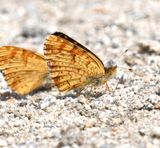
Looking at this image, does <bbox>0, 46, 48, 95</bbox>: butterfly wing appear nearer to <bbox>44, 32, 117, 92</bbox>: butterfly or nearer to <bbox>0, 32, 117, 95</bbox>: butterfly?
<bbox>0, 32, 117, 95</bbox>: butterfly

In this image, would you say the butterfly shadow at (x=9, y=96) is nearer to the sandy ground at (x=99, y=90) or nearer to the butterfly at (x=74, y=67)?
the sandy ground at (x=99, y=90)

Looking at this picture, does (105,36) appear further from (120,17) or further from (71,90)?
(71,90)

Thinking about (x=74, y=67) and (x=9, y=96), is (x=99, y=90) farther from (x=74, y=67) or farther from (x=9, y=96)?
(x=9, y=96)

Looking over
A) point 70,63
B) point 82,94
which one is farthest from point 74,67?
point 82,94

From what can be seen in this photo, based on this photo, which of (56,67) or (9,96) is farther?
(9,96)

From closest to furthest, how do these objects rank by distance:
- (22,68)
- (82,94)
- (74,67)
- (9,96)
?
(82,94), (74,67), (9,96), (22,68)

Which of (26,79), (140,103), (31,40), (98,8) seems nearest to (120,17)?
(98,8)
